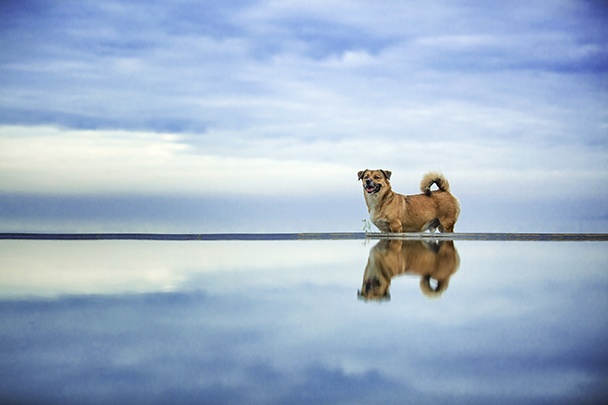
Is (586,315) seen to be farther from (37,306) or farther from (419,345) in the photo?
(37,306)

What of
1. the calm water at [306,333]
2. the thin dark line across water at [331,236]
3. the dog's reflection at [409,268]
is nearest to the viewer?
the calm water at [306,333]

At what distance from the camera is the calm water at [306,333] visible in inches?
54.4

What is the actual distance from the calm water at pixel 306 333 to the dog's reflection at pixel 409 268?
2 centimetres

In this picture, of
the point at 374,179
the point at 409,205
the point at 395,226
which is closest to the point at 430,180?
the point at 409,205

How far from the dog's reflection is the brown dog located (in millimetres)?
1764

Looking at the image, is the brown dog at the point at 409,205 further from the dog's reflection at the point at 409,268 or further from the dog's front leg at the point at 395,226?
the dog's reflection at the point at 409,268

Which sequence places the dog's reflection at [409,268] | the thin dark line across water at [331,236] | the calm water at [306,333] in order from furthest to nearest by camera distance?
the thin dark line across water at [331,236] < the dog's reflection at [409,268] < the calm water at [306,333]

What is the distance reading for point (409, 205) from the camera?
21.8 ft

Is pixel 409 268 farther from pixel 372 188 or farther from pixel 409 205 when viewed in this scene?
pixel 409 205

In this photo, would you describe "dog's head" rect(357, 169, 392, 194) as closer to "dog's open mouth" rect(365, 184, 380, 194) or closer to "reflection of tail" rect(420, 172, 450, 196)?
"dog's open mouth" rect(365, 184, 380, 194)

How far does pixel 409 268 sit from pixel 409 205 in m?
3.41

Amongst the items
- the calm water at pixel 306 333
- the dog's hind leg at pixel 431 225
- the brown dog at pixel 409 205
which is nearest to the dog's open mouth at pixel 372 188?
the brown dog at pixel 409 205

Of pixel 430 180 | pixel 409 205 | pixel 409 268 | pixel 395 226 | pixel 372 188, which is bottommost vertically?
pixel 409 268

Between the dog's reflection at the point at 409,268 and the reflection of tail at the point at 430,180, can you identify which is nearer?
the dog's reflection at the point at 409,268
